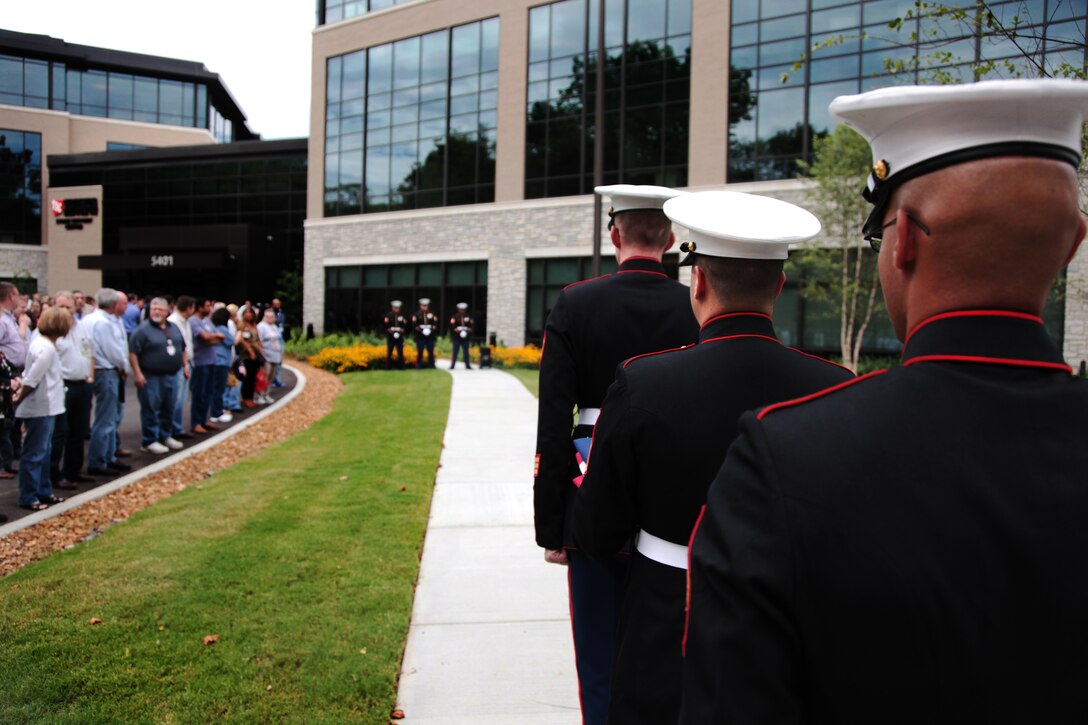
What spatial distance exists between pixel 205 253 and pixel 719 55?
82.4 ft

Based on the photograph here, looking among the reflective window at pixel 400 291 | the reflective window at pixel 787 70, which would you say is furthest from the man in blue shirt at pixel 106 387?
the reflective window at pixel 400 291

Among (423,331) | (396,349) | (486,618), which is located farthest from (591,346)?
(396,349)

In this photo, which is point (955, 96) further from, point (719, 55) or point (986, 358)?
point (719, 55)

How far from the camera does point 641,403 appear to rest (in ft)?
7.16

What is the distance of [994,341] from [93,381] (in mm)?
10210

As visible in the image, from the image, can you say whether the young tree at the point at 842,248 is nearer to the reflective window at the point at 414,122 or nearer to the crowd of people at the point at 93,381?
the reflective window at the point at 414,122

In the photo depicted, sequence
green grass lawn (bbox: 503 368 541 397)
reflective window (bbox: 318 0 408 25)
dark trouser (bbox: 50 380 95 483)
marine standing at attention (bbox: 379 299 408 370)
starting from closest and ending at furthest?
dark trouser (bbox: 50 380 95 483) < green grass lawn (bbox: 503 368 541 397) < marine standing at attention (bbox: 379 299 408 370) < reflective window (bbox: 318 0 408 25)

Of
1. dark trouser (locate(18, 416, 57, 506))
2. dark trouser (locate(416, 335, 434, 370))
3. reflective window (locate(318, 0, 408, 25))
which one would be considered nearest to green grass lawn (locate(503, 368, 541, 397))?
dark trouser (locate(416, 335, 434, 370))

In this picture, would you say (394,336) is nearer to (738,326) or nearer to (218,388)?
(218,388)

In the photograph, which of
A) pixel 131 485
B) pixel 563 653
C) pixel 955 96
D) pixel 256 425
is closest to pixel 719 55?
pixel 256 425

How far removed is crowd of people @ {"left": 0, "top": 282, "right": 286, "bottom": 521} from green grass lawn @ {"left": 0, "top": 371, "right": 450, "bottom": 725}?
1.48 metres

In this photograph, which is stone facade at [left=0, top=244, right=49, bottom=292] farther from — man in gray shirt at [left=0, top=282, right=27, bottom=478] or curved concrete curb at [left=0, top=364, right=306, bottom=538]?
man in gray shirt at [left=0, top=282, right=27, bottom=478]

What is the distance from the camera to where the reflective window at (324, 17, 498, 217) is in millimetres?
30031

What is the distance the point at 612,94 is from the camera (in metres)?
26.8
